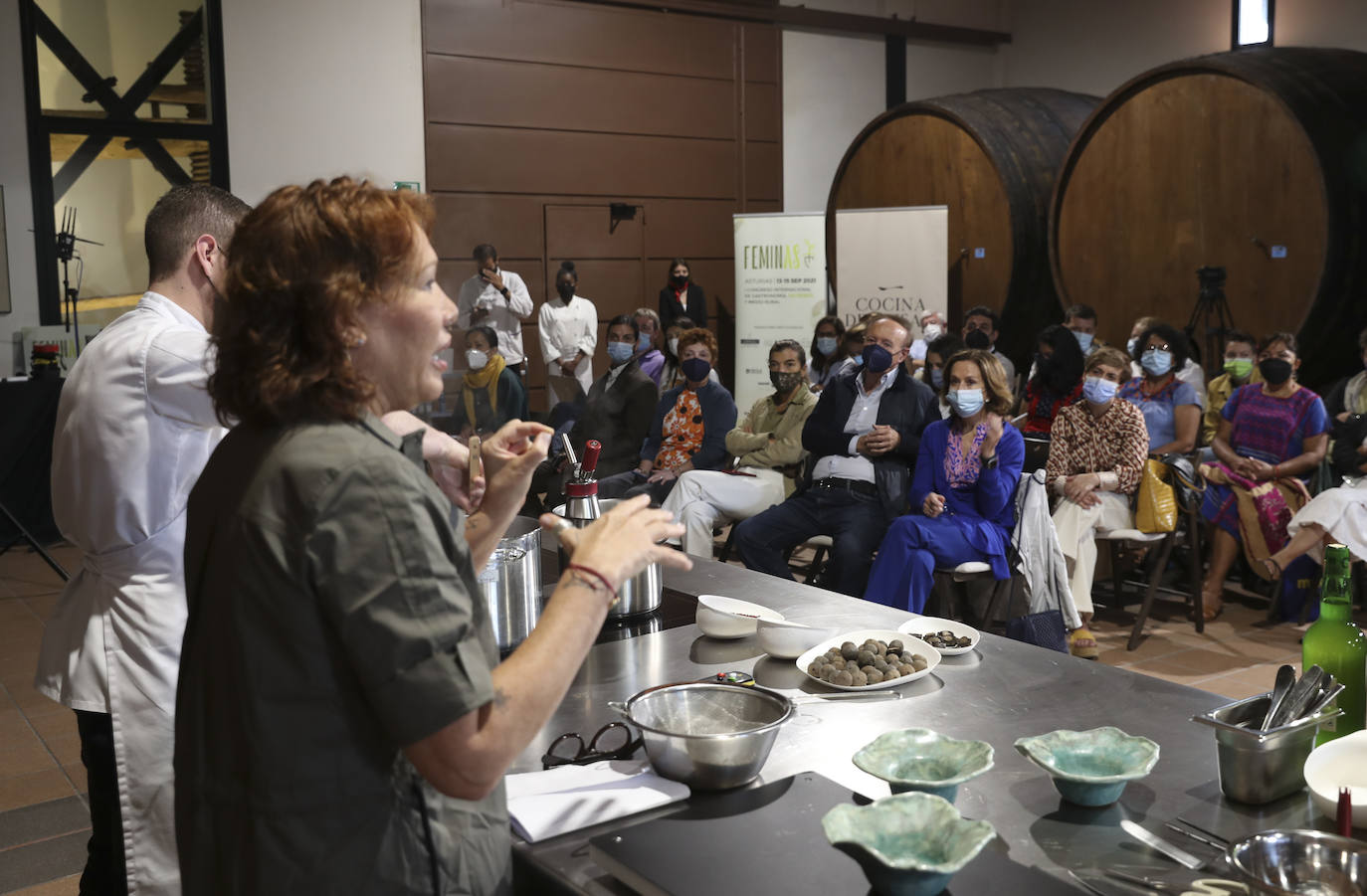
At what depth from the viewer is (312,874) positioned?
1.02m

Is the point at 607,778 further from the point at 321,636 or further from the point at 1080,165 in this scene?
the point at 1080,165

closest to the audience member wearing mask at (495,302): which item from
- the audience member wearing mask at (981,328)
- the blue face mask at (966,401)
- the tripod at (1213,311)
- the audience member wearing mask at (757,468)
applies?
the audience member wearing mask at (981,328)

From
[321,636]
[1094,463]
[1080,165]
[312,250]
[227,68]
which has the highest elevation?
[227,68]

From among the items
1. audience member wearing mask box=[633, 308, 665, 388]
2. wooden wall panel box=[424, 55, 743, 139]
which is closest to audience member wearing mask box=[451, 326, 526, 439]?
audience member wearing mask box=[633, 308, 665, 388]

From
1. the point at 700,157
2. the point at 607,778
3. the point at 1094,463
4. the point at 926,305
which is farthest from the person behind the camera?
the point at 700,157

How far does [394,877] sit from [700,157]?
936 cm

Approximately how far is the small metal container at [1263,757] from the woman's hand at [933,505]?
2.65 metres

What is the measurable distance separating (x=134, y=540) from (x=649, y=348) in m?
5.59

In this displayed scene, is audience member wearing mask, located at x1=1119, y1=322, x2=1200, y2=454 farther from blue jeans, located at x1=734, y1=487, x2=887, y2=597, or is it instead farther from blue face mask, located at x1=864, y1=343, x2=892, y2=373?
blue jeans, located at x1=734, y1=487, x2=887, y2=597

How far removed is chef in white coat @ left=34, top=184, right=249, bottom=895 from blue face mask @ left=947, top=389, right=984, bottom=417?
2773 millimetres

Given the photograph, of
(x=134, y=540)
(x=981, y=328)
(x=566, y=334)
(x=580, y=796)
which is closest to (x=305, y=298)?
(x=580, y=796)

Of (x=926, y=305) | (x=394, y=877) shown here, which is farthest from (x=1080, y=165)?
(x=394, y=877)

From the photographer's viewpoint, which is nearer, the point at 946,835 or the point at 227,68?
the point at 946,835

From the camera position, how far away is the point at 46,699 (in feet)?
12.9
